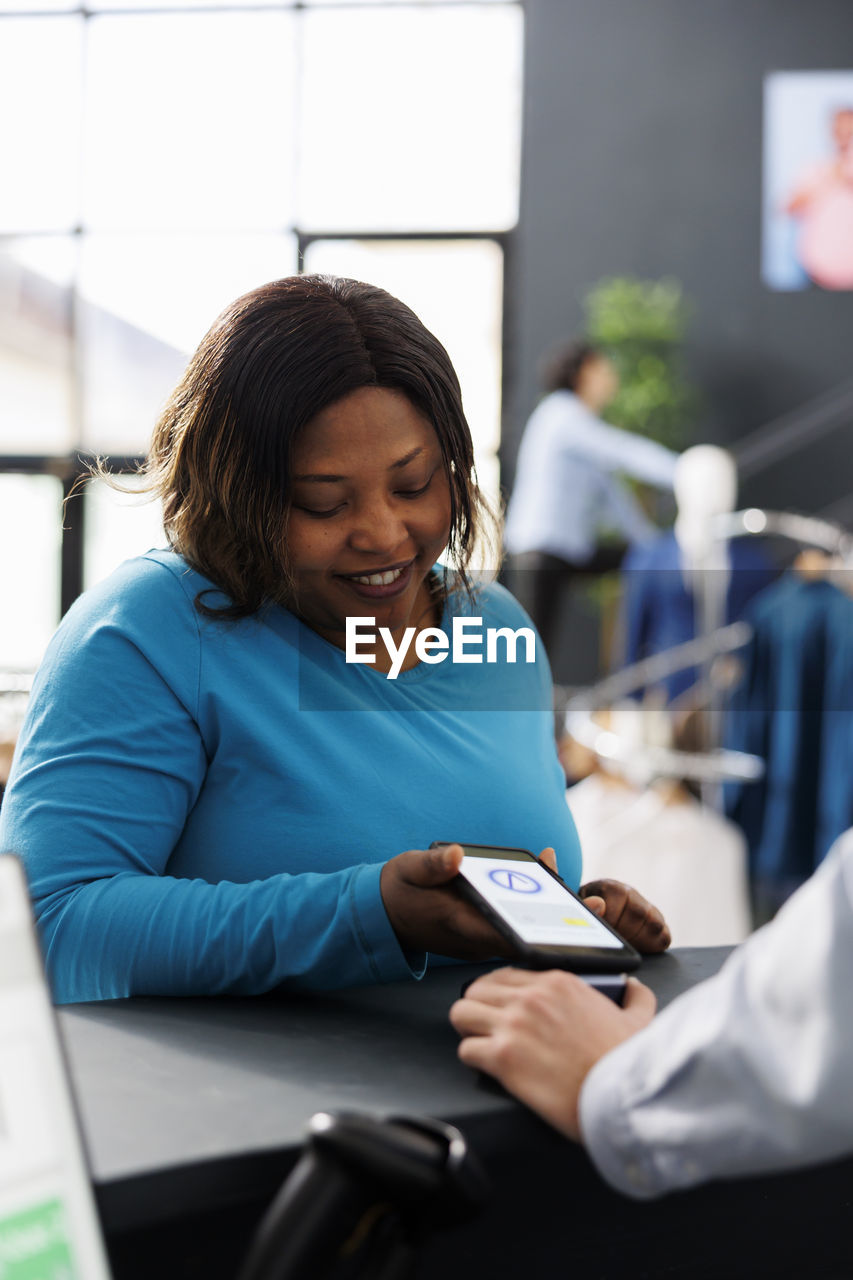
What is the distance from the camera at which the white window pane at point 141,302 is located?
6289mm

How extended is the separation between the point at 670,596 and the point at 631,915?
331 cm

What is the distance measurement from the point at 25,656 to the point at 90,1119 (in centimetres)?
620

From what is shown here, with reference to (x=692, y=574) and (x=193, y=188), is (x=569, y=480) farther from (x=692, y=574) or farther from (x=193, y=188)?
(x=193, y=188)

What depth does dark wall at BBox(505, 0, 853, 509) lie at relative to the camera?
6105mm

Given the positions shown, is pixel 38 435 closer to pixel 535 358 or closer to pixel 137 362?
pixel 137 362

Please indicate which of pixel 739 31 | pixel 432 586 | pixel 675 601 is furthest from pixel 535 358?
pixel 432 586

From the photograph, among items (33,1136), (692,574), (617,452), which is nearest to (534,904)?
(33,1136)

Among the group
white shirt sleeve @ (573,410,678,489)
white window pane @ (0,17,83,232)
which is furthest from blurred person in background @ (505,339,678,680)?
white window pane @ (0,17,83,232)

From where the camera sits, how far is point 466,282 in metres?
6.39

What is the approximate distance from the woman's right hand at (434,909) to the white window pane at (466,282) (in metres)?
5.62

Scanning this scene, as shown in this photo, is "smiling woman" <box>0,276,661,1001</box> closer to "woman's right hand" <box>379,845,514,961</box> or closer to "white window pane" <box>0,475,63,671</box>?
"woman's right hand" <box>379,845,514,961</box>

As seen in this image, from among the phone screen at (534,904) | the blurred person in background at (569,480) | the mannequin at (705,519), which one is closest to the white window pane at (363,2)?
the blurred person in background at (569,480)

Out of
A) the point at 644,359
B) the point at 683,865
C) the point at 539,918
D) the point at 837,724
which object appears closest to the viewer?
the point at 539,918

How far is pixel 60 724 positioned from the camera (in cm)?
90
